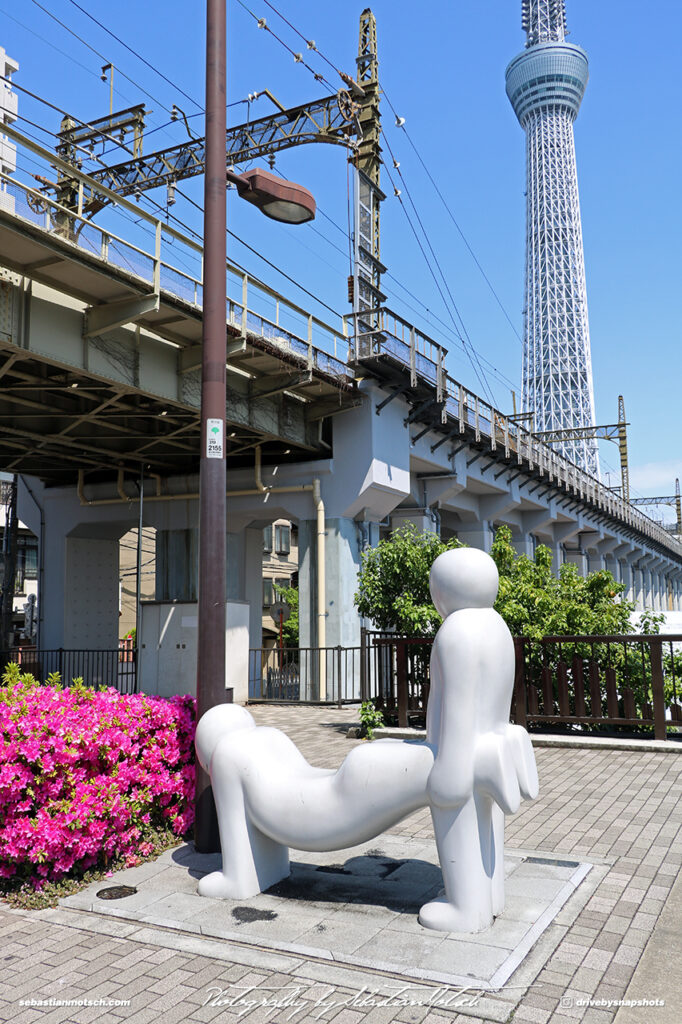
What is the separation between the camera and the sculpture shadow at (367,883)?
5.35 metres

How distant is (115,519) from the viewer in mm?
24609

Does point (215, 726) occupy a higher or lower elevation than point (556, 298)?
lower

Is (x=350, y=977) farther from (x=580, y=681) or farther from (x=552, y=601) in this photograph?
(x=552, y=601)

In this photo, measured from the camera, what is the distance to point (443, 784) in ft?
15.5

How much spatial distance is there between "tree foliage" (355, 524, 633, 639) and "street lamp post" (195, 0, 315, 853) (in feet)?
21.0

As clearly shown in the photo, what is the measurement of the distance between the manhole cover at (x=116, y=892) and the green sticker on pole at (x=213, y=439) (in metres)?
3.37

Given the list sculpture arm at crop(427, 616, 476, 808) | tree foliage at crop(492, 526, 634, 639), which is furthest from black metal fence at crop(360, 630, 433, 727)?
sculpture arm at crop(427, 616, 476, 808)

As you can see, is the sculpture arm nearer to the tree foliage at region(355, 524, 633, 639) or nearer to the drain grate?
the drain grate

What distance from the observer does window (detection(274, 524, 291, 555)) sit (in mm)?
44281

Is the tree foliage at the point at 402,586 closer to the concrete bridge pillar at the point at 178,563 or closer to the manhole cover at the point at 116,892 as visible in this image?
the manhole cover at the point at 116,892

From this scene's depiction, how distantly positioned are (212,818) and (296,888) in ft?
3.75

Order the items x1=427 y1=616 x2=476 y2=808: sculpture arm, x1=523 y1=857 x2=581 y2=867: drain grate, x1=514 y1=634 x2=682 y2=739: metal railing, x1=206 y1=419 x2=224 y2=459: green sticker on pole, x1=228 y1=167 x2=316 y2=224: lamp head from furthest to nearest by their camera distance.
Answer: x1=514 y1=634 x2=682 y2=739: metal railing → x1=228 y1=167 x2=316 y2=224: lamp head → x1=206 y1=419 x2=224 y2=459: green sticker on pole → x1=523 y1=857 x2=581 y2=867: drain grate → x1=427 y1=616 x2=476 y2=808: sculpture arm

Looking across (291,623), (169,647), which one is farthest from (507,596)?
(291,623)

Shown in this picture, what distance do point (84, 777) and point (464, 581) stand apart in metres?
3.23
